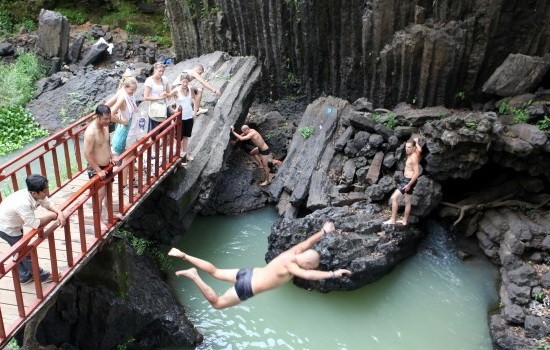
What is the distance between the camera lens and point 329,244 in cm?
962

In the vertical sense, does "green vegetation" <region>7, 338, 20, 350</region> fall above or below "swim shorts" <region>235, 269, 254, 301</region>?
below

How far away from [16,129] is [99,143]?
9219mm

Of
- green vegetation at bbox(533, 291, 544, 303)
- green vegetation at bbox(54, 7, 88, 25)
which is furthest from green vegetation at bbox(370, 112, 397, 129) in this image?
green vegetation at bbox(54, 7, 88, 25)

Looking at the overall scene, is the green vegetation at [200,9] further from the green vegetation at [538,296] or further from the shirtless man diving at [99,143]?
the green vegetation at [538,296]

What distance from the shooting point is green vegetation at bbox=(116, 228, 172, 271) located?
955 cm

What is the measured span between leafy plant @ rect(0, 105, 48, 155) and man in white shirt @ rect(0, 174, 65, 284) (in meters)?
8.87

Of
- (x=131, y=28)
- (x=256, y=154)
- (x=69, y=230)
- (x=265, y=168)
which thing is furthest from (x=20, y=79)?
(x=69, y=230)

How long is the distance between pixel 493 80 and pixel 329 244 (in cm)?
535

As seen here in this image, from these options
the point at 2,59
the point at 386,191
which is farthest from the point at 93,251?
the point at 2,59

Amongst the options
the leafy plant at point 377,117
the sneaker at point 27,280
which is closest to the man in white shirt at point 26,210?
the sneaker at point 27,280

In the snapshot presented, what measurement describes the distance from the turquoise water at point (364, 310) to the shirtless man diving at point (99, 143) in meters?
3.10

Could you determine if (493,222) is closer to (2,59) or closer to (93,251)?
(93,251)

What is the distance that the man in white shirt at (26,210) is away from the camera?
5.91 meters

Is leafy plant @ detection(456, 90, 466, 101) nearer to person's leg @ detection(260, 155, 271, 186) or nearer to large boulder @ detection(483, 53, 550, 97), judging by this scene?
large boulder @ detection(483, 53, 550, 97)
